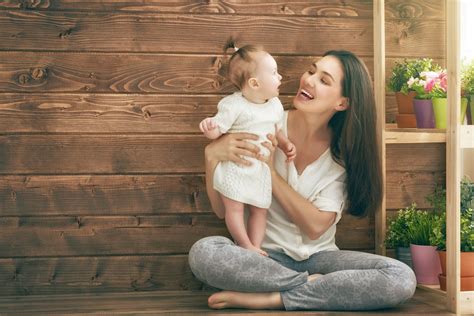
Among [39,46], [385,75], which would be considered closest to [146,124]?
[39,46]

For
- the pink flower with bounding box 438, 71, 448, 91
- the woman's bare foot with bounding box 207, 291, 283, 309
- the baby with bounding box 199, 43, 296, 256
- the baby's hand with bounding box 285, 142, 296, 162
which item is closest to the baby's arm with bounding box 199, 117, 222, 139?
the baby with bounding box 199, 43, 296, 256

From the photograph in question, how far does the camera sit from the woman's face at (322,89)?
10.1ft

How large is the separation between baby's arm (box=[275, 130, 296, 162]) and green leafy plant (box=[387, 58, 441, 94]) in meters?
0.47

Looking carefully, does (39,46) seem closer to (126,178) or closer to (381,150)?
(126,178)

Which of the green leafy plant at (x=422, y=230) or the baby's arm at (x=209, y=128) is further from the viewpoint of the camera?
the green leafy plant at (x=422, y=230)

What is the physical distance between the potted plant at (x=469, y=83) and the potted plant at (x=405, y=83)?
0.25 meters

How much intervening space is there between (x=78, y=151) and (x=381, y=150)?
1102 millimetres

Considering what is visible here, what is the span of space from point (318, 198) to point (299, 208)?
9 cm

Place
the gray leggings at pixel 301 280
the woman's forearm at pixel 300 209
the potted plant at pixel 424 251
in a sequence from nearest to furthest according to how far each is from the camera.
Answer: the gray leggings at pixel 301 280 < the woman's forearm at pixel 300 209 < the potted plant at pixel 424 251

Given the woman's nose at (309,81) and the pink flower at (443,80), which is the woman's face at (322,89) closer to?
the woman's nose at (309,81)

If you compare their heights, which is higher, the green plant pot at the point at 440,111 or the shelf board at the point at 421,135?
the green plant pot at the point at 440,111

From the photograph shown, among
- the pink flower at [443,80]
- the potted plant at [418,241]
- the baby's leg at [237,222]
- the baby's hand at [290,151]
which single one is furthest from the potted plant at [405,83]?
the baby's leg at [237,222]

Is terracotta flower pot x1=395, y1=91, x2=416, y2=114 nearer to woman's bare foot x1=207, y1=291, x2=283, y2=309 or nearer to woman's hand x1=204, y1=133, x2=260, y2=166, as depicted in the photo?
woman's hand x1=204, y1=133, x2=260, y2=166

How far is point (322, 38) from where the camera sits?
3322 millimetres
